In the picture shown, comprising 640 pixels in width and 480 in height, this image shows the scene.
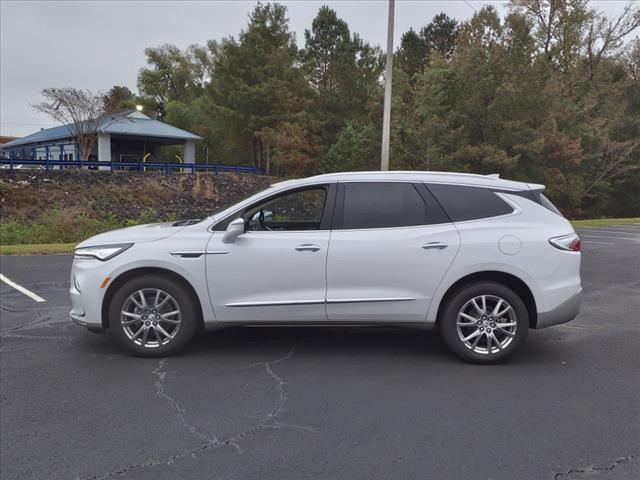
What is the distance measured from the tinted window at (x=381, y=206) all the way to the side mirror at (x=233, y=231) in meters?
0.91

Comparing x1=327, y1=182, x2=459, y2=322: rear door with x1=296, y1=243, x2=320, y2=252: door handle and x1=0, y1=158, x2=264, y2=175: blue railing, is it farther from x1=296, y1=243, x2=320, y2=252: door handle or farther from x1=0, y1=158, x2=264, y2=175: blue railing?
x1=0, y1=158, x2=264, y2=175: blue railing

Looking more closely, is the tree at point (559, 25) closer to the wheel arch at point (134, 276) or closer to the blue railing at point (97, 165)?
the blue railing at point (97, 165)

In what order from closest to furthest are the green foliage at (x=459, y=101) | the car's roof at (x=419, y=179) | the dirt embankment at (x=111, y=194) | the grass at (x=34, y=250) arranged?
the car's roof at (x=419, y=179) → the grass at (x=34, y=250) → the dirt embankment at (x=111, y=194) → the green foliage at (x=459, y=101)

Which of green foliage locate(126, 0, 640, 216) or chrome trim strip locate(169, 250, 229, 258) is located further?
green foliage locate(126, 0, 640, 216)

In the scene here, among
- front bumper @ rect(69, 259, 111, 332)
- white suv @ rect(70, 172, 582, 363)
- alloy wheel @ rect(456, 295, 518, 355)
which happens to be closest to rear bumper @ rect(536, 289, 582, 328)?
white suv @ rect(70, 172, 582, 363)

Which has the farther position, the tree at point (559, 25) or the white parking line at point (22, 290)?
the tree at point (559, 25)

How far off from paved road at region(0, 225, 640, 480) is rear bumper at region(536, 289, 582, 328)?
42 cm

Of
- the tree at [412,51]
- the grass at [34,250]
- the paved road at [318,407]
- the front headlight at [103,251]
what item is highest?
the tree at [412,51]

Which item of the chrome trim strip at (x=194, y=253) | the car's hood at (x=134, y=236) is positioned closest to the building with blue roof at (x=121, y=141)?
the car's hood at (x=134, y=236)

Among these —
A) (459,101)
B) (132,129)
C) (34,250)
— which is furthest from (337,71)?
(34,250)

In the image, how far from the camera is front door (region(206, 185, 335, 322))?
4.75 metres

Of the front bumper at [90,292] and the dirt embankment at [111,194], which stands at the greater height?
the dirt embankment at [111,194]

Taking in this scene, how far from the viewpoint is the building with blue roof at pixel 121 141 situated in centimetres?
3625

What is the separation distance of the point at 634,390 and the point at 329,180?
10.4 feet
